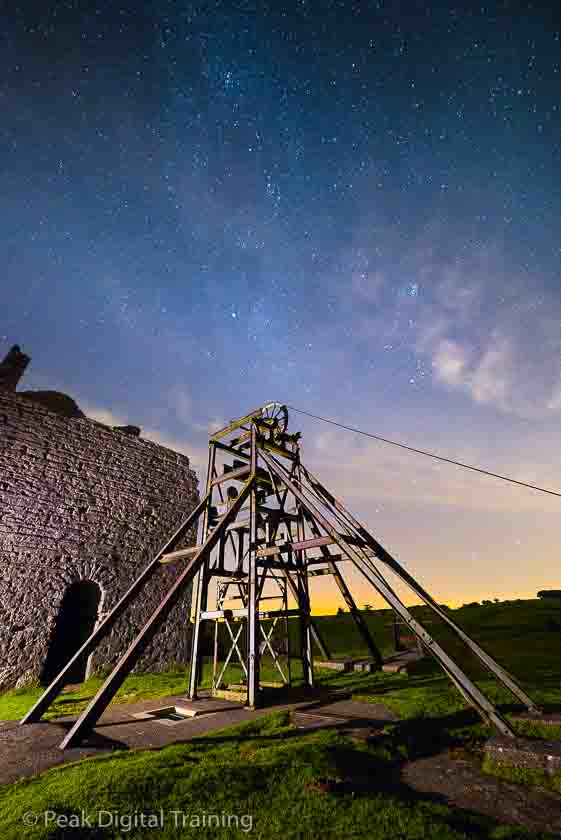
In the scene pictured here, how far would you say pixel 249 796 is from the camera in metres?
3.24

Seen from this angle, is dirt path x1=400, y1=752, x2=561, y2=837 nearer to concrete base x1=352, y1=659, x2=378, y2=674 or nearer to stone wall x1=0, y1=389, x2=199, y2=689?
concrete base x1=352, y1=659, x2=378, y2=674

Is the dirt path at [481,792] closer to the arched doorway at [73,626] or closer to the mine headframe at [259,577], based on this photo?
the mine headframe at [259,577]

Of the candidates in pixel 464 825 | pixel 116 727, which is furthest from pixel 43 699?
pixel 464 825

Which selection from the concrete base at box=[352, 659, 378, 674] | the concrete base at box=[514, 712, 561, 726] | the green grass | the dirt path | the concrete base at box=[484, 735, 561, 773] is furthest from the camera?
the concrete base at box=[352, 659, 378, 674]

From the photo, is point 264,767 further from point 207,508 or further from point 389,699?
point 207,508

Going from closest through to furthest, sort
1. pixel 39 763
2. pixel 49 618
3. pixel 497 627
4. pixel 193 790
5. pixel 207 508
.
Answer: pixel 193 790 < pixel 39 763 < pixel 207 508 < pixel 49 618 < pixel 497 627

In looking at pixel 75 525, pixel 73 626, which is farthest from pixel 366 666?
pixel 75 525

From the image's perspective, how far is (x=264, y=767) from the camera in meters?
3.69

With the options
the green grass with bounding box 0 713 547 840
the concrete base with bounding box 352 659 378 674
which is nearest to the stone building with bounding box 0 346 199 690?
the concrete base with bounding box 352 659 378 674

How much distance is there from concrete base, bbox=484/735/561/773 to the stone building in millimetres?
9874

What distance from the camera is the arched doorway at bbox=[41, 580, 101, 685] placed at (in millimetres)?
10172

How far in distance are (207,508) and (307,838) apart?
21.1ft

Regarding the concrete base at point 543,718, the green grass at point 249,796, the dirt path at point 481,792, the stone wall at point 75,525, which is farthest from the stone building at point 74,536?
the concrete base at point 543,718

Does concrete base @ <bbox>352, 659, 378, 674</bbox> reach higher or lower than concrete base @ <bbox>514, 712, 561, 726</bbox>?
lower
